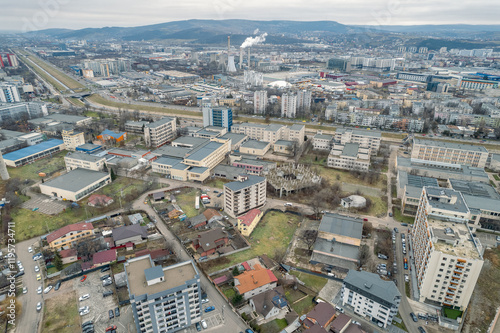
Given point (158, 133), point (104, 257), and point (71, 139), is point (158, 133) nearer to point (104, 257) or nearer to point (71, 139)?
point (71, 139)

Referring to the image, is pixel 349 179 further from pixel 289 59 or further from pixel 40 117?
pixel 289 59

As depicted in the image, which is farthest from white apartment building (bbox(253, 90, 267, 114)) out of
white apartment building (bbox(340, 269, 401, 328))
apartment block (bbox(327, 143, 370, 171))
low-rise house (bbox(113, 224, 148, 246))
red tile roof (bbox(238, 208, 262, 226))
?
white apartment building (bbox(340, 269, 401, 328))

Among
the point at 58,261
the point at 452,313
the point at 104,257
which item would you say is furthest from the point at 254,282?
the point at 58,261

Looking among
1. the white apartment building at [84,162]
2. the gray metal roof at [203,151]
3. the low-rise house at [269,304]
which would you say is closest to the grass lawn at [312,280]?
the low-rise house at [269,304]

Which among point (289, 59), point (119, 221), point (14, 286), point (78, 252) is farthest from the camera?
point (289, 59)

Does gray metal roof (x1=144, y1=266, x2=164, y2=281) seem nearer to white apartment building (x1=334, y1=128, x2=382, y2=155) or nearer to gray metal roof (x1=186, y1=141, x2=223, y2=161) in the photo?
gray metal roof (x1=186, y1=141, x2=223, y2=161)

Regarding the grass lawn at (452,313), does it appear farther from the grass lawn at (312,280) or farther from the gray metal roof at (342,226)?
the grass lawn at (312,280)

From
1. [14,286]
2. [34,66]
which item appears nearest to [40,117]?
[14,286]
